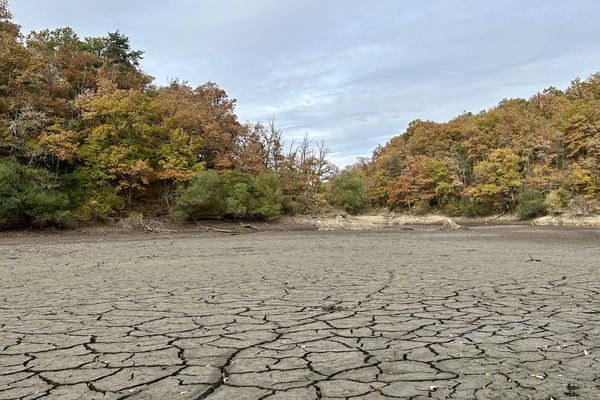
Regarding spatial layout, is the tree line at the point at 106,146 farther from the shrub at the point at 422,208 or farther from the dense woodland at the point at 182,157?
the shrub at the point at 422,208

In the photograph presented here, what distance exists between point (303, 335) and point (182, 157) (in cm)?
2817

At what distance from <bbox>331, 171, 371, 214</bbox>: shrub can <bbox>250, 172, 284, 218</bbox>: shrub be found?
16985 millimetres

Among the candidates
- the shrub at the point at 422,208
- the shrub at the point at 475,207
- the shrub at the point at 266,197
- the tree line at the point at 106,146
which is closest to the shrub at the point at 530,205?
the shrub at the point at 475,207

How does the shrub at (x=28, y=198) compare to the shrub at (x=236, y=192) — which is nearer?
the shrub at (x=28, y=198)

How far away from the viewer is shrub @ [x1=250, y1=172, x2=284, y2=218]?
107ft

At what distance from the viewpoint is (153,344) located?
13.1 ft

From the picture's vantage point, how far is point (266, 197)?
3350 centimetres

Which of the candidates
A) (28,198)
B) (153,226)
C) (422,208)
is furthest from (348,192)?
(28,198)

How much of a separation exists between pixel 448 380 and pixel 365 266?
7.11m

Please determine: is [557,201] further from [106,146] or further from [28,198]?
[28,198]

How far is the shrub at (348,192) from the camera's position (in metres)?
51.4

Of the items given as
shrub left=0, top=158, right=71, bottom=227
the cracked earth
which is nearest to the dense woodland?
shrub left=0, top=158, right=71, bottom=227

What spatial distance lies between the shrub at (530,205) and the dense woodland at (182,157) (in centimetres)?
15

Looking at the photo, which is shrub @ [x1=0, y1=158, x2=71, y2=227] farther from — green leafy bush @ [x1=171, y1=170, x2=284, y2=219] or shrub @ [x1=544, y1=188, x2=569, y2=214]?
shrub @ [x1=544, y1=188, x2=569, y2=214]
